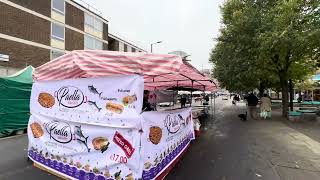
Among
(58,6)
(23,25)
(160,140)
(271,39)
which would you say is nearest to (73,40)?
(58,6)

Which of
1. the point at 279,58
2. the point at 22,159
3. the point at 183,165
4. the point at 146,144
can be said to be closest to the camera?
the point at 146,144

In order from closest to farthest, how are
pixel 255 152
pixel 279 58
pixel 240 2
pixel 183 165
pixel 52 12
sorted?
pixel 183 165
pixel 255 152
pixel 279 58
pixel 240 2
pixel 52 12

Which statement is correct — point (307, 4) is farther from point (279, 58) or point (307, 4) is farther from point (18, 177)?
point (18, 177)

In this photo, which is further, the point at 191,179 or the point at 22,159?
the point at 22,159

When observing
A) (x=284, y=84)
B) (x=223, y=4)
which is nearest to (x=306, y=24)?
(x=284, y=84)

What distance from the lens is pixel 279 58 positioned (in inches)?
759

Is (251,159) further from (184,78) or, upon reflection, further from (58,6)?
(58,6)

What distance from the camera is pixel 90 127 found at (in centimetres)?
461

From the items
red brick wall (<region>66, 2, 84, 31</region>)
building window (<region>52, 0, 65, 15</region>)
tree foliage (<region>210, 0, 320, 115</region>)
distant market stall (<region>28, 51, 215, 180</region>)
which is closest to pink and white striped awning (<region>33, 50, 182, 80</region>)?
distant market stall (<region>28, 51, 215, 180</region>)

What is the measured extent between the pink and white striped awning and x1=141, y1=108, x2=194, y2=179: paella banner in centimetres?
72

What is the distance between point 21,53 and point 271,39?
21.5m

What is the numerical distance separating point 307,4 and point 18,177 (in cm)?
1821

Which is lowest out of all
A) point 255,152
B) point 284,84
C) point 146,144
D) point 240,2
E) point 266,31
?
point 255,152

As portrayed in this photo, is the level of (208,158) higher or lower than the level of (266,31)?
lower
